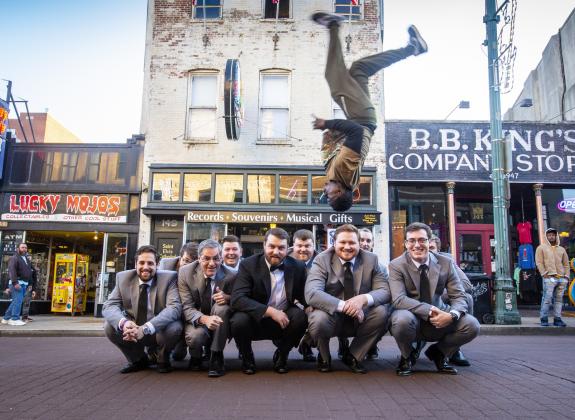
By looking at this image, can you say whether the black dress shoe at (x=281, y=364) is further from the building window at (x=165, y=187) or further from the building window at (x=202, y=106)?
the building window at (x=202, y=106)

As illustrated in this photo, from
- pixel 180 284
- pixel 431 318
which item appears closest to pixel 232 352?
pixel 180 284

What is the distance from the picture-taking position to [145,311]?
4930 millimetres

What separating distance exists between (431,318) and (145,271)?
10.0ft

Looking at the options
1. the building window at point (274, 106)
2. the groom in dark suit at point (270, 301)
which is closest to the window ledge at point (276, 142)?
the building window at point (274, 106)

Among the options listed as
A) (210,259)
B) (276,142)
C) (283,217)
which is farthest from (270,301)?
(276,142)

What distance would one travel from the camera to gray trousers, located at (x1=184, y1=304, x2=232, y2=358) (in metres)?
4.63

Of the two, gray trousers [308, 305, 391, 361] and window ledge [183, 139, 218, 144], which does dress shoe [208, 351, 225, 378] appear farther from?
window ledge [183, 139, 218, 144]

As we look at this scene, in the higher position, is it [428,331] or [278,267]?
[278,267]

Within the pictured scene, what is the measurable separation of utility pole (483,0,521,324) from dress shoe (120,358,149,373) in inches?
318

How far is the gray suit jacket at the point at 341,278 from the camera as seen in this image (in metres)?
4.82

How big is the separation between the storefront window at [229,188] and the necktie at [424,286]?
9289mm

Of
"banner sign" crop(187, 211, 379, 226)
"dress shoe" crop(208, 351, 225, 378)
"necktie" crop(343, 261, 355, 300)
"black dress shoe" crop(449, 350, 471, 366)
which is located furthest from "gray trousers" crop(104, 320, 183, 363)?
"banner sign" crop(187, 211, 379, 226)

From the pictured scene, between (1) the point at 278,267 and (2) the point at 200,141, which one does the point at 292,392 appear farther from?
(2) the point at 200,141

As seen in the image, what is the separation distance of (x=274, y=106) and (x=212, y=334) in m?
10.6
